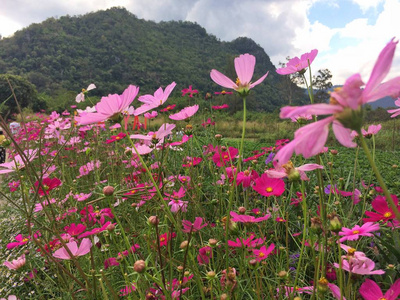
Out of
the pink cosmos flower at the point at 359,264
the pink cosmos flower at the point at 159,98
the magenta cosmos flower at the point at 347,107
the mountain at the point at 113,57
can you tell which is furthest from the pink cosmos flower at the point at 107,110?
the mountain at the point at 113,57

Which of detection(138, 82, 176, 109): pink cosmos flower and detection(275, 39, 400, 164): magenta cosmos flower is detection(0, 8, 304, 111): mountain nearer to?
detection(138, 82, 176, 109): pink cosmos flower

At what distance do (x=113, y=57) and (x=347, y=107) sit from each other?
3200cm

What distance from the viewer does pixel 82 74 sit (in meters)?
25.1

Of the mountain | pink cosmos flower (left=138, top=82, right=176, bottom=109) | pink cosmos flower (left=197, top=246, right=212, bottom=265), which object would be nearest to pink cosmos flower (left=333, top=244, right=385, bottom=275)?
pink cosmos flower (left=197, top=246, right=212, bottom=265)

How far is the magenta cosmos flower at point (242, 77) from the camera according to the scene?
46cm

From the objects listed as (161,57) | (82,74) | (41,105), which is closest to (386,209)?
(41,105)

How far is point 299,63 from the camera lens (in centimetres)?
54

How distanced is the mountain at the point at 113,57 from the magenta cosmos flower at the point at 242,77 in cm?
2001

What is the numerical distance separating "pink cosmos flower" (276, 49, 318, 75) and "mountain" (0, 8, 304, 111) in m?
19.9

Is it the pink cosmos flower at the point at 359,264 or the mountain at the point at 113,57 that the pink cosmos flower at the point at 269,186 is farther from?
the mountain at the point at 113,57

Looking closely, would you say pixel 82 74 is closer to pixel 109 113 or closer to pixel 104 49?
pixel 104 49

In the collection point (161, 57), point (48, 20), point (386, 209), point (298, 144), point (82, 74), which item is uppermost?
point (48, 20)

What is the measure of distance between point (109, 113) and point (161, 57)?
109 ft

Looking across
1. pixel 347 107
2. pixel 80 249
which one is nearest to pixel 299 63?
pixel 347 107
